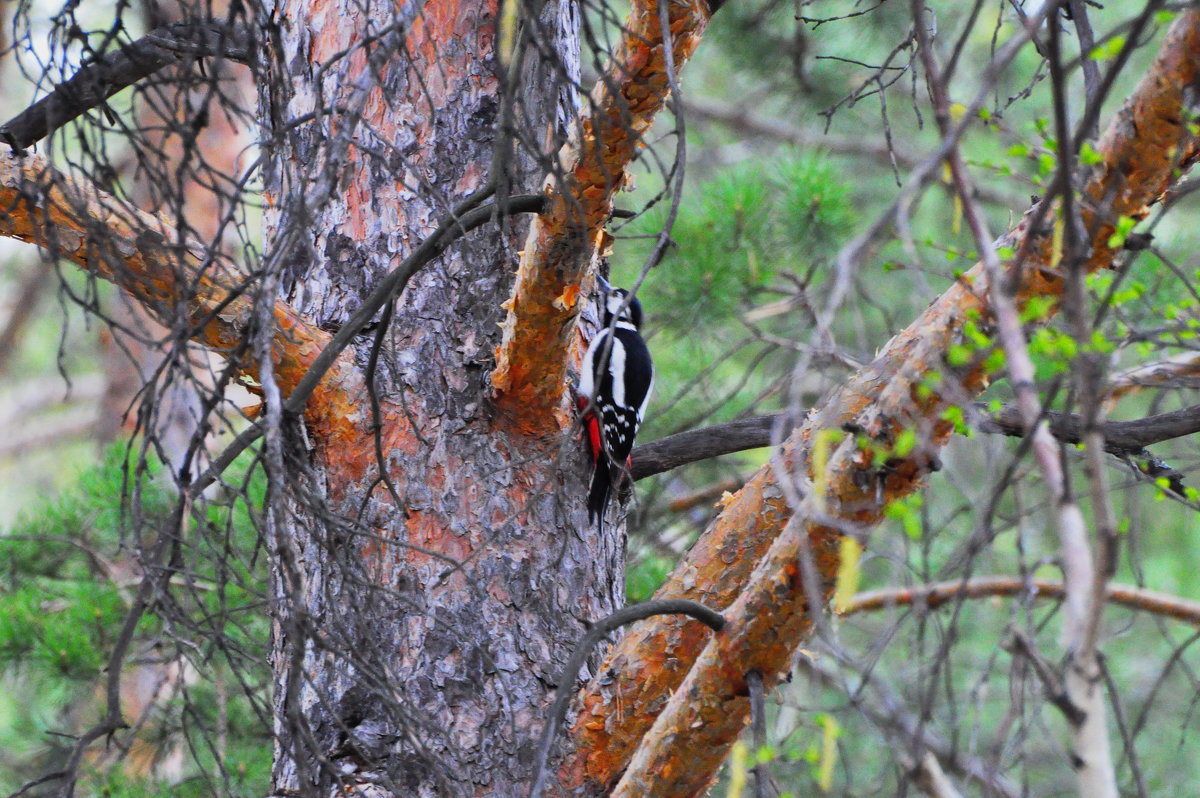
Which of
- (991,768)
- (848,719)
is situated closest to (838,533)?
(991,768)

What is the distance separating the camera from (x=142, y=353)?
6.70m

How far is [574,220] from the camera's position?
5.65ft

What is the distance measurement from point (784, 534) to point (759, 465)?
77.6 inches

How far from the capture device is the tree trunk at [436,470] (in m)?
2.06

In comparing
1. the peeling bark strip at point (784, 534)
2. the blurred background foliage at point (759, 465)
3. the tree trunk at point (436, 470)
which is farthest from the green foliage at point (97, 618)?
the peeling bark strip at point (784, 534)

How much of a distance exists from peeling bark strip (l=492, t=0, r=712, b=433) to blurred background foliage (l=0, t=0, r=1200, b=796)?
82mm

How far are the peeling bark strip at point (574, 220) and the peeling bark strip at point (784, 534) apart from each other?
1.41 feet

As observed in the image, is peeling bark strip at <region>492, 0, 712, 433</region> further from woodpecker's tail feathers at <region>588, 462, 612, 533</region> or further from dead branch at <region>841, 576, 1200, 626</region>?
dead branch at <region>841, 576, 1200, 626</region>

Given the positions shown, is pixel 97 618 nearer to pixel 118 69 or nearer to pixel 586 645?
pixel 118 69

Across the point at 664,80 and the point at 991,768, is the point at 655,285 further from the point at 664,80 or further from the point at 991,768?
the point at 991,768

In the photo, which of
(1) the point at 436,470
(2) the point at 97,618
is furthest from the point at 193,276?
(2) the point at 97,618

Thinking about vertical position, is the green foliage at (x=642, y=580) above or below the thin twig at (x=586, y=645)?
above

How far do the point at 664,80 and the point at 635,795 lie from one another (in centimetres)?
111

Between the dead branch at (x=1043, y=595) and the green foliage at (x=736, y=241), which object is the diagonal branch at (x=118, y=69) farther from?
the dead branch at (x=1043, y=595)
